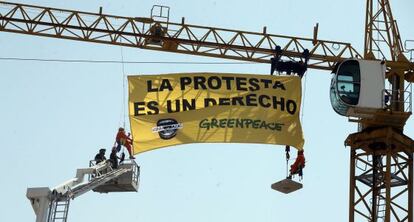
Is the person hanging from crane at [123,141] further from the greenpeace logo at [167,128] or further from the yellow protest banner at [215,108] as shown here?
the greenpeace logo at [167,128]

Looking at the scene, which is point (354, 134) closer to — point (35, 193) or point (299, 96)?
point (299, 96)

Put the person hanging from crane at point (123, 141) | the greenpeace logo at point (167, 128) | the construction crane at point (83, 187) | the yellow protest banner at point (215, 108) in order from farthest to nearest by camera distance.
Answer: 1. the yellow protest banner at point (215, 108)
2. the greenpeace logo at point (167, 128)
3. the person hanging from crane at point (123, 141)
4. the construction crane at point (83, 187)

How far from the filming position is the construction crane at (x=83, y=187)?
35.6 metres

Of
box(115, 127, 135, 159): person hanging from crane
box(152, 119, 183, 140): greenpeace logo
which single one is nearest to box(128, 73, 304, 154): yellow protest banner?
box(152, 119, 183, 140): greenpeace logo

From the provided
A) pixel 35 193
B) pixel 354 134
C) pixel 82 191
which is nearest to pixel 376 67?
pixel 354 134

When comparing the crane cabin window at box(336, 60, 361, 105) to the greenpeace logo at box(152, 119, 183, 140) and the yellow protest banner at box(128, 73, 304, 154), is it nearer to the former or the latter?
the yellow protest banner at box(128, 73, 304, 154)

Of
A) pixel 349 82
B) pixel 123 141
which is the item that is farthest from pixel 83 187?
pixel 349 82

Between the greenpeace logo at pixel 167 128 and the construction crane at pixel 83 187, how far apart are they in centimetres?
257

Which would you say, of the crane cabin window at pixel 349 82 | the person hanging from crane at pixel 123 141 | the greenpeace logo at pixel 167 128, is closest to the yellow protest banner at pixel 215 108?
the greenpeace logo at pixel 167 128

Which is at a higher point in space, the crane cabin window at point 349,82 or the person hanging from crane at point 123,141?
the crane cabin window at point 349,82

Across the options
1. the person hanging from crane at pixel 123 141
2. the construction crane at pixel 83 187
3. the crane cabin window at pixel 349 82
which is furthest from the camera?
the crane cabin window at pixel 349 82

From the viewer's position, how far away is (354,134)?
174ft

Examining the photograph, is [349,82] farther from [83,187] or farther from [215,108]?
[83,187]

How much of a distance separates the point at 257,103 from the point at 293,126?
1.98 metres
